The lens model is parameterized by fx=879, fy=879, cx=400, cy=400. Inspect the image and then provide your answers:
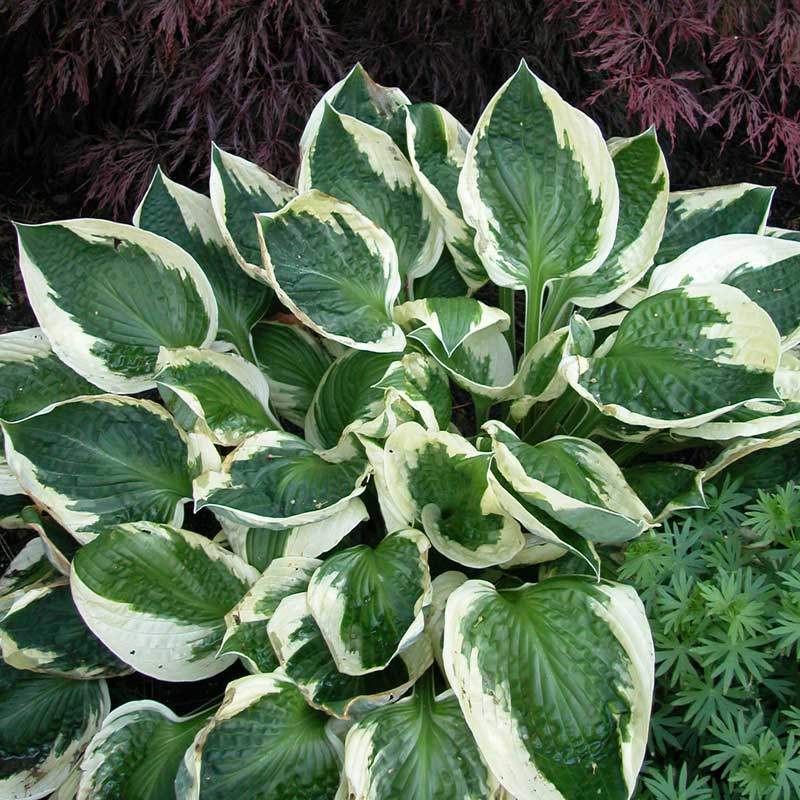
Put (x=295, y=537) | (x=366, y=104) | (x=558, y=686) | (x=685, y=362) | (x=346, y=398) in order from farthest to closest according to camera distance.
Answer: (x=366, y=104) → (x=346, y=398) → (x=295, y=537) → (x=685, y=362) → (x=558, y=686)

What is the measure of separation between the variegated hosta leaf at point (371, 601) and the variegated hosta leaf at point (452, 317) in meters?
0.30

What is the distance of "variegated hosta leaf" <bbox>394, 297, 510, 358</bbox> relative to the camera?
4.46 feet

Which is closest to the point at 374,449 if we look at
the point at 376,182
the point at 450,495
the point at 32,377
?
the point at 450,495

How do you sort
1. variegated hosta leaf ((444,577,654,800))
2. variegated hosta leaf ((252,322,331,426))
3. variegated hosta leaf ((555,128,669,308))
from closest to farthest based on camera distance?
1. variegated hosta leaf ((444,577,654,800))
2. variegated hosta leaf ((555,128,669,308))
3. variegated hosta leaf ((252,322,331,426))

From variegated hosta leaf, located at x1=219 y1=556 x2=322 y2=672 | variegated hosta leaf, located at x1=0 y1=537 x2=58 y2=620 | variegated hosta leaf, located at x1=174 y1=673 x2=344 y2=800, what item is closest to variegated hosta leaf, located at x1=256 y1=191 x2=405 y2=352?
variegated hosta leaf, located at x1=219 y1=556 x2=322 y2=672

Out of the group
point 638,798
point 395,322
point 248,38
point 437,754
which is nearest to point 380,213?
point 395,322

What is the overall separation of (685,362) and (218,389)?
72cm

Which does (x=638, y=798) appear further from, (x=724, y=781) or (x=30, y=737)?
(x=30, y=737)

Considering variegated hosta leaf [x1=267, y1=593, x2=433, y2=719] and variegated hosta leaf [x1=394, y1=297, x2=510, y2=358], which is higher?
variegated hosta leaf [x1=394, y1=297, x2=510, y2=358]

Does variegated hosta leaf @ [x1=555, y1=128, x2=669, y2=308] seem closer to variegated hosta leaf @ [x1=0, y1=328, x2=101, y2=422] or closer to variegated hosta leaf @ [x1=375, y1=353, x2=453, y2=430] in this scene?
variegated hosta leaf @ [x1=375, y1=353, x2=453, y2=430]

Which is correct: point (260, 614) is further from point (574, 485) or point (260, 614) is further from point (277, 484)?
point (574, 485)

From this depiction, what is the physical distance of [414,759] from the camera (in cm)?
117

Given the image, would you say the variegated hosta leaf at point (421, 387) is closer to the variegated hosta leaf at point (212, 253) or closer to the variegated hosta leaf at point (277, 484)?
the variegated hosta leaf at point (277, 484)

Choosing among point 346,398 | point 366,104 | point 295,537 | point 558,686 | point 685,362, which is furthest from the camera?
point 366,104
